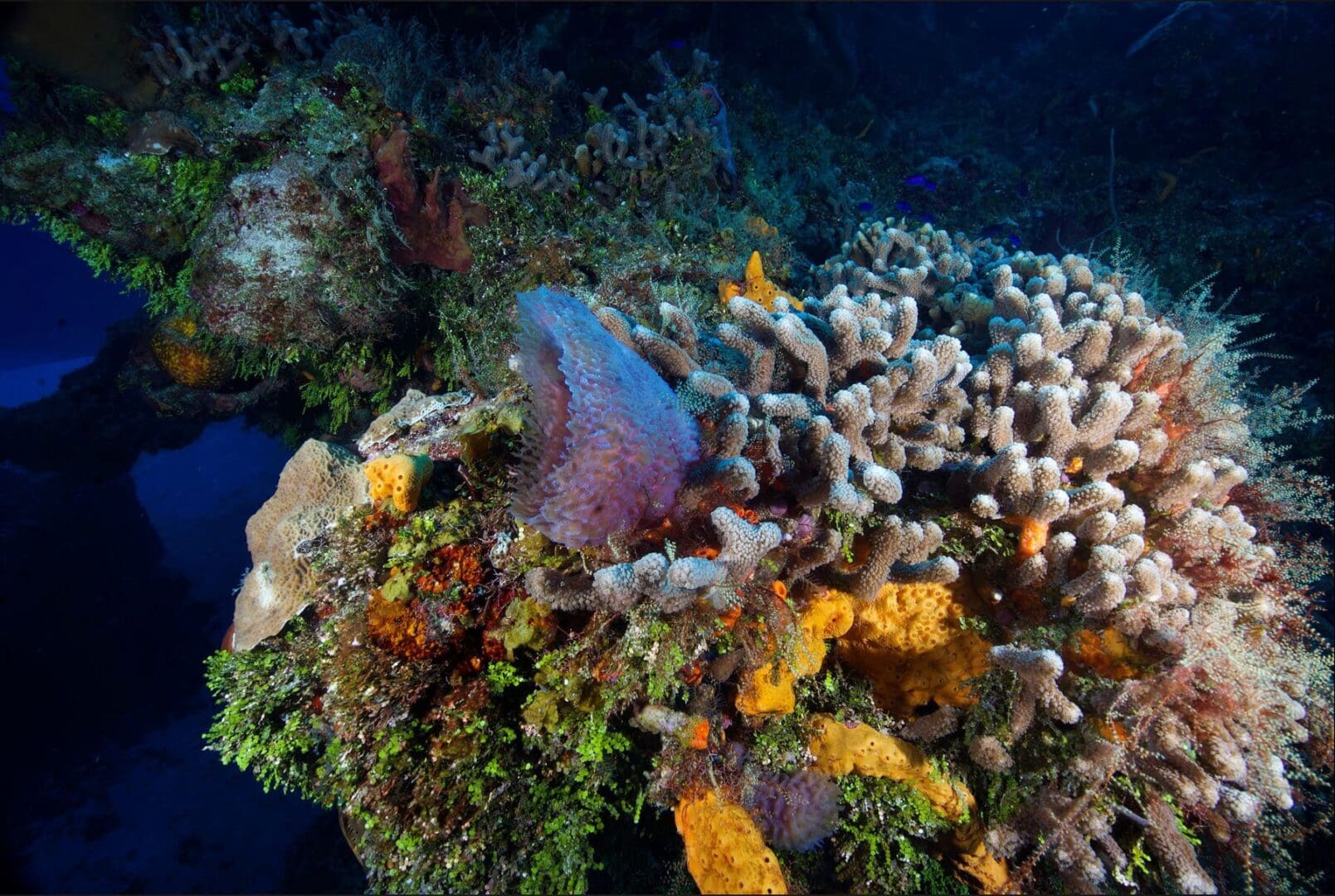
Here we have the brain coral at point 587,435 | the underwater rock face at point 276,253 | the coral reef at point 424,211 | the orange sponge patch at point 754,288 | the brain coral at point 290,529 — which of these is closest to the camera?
the brain coral at point 587,435

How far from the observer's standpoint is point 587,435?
2.02 m

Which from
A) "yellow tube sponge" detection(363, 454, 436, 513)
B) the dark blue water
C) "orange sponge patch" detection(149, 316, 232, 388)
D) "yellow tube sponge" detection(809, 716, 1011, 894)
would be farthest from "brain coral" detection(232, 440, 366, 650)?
the dark blue water

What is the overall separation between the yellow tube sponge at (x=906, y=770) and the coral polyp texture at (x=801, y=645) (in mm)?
15

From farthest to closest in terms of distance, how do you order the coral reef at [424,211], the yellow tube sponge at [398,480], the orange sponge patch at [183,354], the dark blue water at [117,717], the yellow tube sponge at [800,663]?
the dark blue water at [117,717]
the orange sponge patch at [183,354]
the coral reef at [424,211]
the yellow tube sponge at [398,480]
the yellow tube sponge at [800,663]

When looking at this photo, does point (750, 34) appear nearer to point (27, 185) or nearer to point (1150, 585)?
point (27, 185)

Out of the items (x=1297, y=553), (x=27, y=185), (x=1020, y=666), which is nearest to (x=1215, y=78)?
(x=1297, y=553)

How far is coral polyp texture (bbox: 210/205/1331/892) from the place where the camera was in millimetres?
2264

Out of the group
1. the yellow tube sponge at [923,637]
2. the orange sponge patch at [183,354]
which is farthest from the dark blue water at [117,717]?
the yellow tube sponge at [923,637]

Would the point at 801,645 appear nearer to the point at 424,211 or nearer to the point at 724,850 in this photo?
the point at 724,850

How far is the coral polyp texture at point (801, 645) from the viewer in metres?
2.26

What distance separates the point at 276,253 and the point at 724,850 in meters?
5.67

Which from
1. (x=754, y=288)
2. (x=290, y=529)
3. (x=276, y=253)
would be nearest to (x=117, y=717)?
(x=276, y=253)

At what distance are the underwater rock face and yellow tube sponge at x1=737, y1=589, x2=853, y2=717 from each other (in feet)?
16.2

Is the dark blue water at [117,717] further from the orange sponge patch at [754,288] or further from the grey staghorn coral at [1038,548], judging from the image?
the grey staghorn coral at [1038,548]
